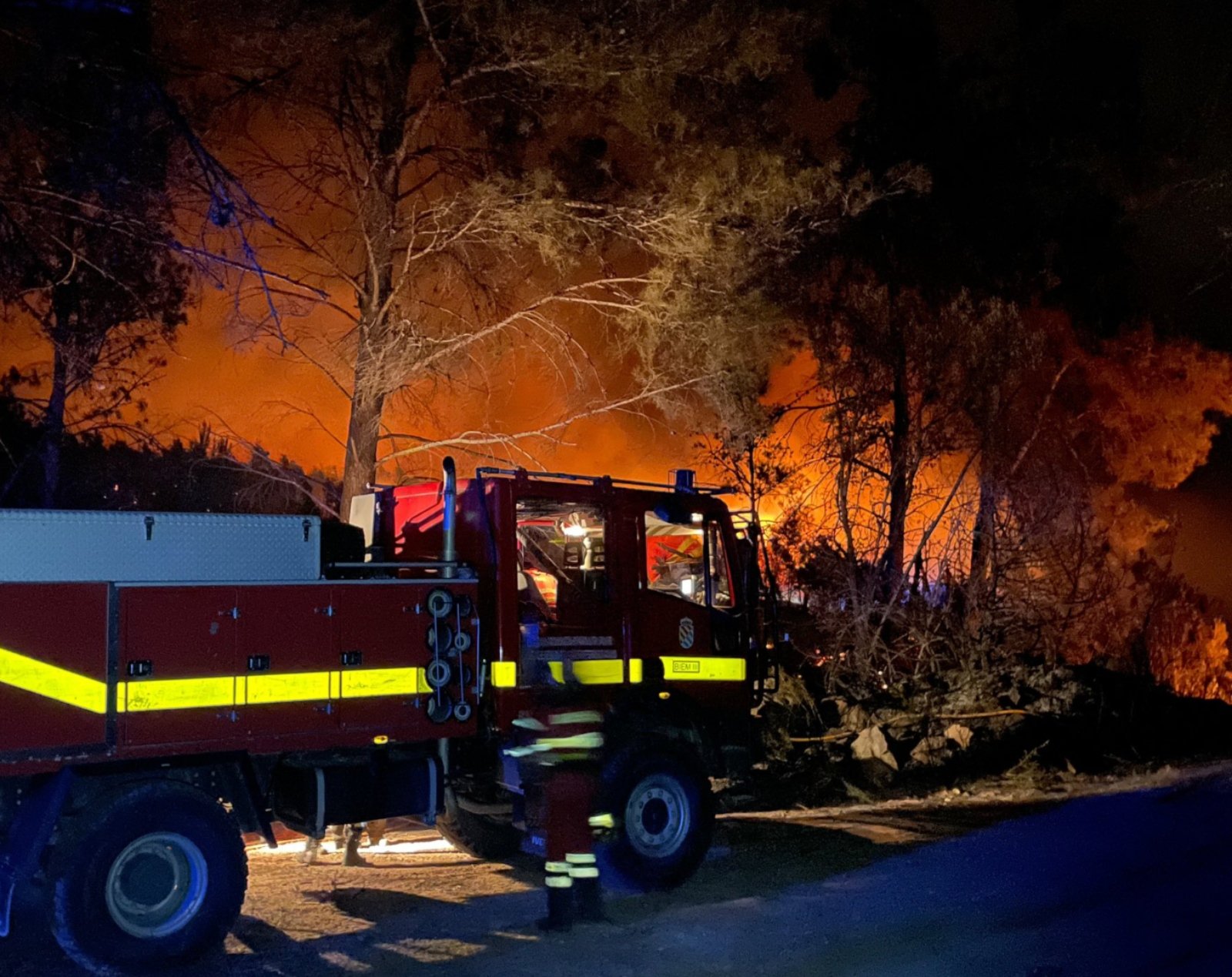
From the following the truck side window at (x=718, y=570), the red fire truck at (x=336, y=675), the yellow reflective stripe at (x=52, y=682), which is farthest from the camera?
the truck side window at (x=718, y=570)

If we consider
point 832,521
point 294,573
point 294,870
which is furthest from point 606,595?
point 832,521

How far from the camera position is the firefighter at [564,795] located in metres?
7.25

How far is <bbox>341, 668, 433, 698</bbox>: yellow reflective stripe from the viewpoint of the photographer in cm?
714

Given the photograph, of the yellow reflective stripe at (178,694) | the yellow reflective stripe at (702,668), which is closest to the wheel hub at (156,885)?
the yellow reflective stripe at (178,694)

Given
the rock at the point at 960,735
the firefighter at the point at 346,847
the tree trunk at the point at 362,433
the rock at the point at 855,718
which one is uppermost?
the tree trunk at the point at 362,433

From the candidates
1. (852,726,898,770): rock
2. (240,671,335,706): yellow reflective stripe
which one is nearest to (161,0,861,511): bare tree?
(852,726,898,770): rock

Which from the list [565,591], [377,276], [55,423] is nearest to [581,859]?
[565,591]

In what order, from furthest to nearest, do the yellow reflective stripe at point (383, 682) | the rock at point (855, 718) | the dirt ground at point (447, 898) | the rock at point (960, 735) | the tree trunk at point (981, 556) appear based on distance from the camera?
the tree trunk at point (981, 556), the rock at point (855, 718), the rock at point (960, 735), the yellow reflective stripe at point (383, 682), the dirt ground at point (447, 898)

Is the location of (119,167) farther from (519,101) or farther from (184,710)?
(519,101)

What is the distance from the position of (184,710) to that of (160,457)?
10210 millimetres

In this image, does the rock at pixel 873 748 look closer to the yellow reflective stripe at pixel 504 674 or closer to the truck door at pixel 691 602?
the truck door at pixel 691 602

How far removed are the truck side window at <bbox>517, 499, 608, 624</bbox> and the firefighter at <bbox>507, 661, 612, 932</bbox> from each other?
0.50m

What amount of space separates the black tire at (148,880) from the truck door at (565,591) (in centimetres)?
220

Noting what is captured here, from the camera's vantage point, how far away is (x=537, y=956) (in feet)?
22.0
